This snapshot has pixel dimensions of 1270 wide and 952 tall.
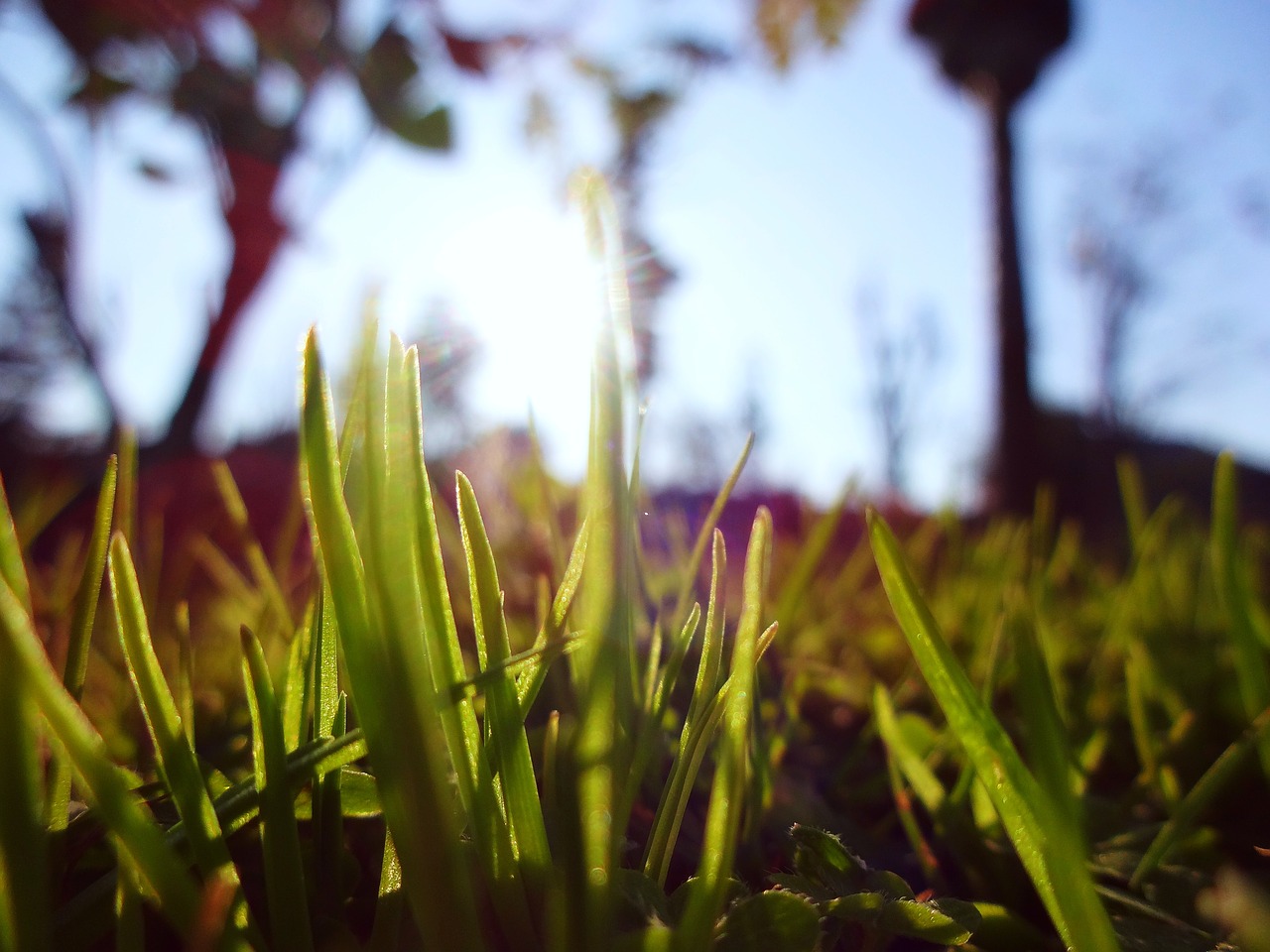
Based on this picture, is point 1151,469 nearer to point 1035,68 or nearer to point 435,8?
point 1035,68

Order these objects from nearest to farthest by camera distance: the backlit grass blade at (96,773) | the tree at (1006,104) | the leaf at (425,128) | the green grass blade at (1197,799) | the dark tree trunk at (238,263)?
the backlit grass blade at (96,773), the green grass blade at (1197,799), the leaf at (425,128), the dark tree trunk at (238,263), the tree at (1006,104)

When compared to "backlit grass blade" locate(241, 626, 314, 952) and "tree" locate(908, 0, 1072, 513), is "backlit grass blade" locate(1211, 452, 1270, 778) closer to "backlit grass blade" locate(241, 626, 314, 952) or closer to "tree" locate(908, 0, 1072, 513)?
"backlit grass blade" locate(241, 626, 314, 952)

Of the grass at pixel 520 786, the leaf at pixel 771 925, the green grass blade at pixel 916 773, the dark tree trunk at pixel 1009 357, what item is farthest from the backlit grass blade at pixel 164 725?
the dark tree trunk at pixel 1009 357

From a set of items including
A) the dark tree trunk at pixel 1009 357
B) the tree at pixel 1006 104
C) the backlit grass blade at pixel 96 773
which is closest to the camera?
the backlit grass blade at pixel 96 773

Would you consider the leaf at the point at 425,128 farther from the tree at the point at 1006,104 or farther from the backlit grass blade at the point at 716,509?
the tree at the point at 1006,104

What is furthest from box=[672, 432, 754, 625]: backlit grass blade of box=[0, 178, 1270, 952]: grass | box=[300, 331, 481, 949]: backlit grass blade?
box=[300, 331, 481, 949]: backlit grass blade

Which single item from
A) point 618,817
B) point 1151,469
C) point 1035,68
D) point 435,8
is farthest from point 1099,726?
point 1151,469

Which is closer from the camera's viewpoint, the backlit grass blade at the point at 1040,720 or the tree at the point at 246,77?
the backlit grass blade at the point at 1040,720
